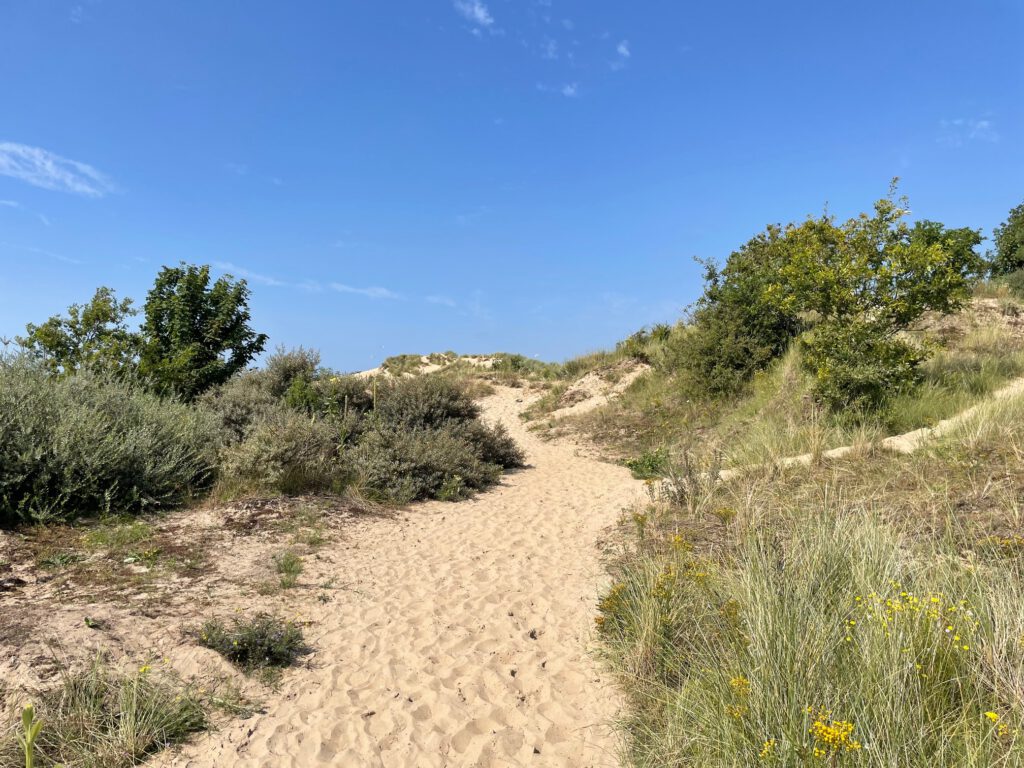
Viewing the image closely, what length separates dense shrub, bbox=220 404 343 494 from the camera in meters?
8.36

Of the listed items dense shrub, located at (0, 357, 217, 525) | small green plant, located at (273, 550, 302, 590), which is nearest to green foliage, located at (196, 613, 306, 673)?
small green plant, located at (273, 550, 302, 590)

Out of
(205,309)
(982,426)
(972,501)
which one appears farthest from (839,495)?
(205,309)

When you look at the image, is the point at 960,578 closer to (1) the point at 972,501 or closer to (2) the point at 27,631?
(1) the point at 972,501

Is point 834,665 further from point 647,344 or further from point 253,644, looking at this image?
point 647,344

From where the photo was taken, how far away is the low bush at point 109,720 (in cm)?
292

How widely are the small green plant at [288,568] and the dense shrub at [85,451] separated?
2.49 meters

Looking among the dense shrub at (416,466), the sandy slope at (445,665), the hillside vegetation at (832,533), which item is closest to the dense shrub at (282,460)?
the dense shrub at (416,466)

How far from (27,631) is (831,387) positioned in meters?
10.8

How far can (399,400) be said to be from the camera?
12359mm

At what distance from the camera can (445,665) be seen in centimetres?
418

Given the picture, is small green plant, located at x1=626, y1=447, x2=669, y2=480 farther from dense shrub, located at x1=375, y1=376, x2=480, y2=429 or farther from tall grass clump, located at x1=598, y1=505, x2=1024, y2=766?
tall grass clump, located at x1=598, y1=505, x2=1024, y2=766

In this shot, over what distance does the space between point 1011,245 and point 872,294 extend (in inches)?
850

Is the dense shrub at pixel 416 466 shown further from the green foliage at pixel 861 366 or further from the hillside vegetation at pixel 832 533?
the green foliage at pixel 861 366

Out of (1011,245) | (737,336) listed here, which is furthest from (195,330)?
(1011,245)
